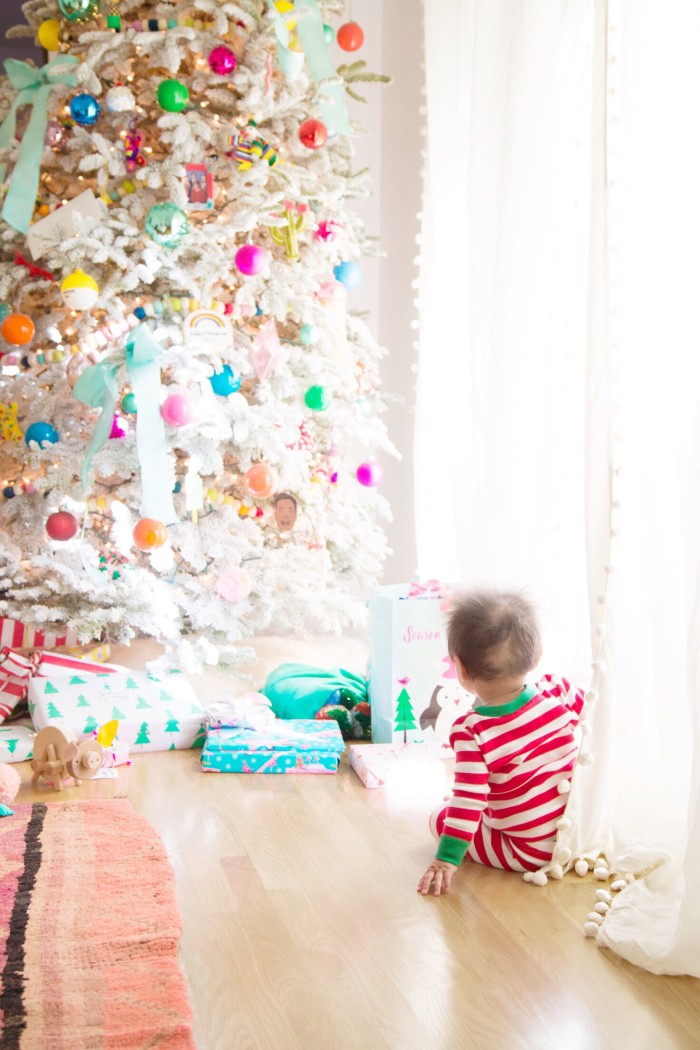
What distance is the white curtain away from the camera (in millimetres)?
1642

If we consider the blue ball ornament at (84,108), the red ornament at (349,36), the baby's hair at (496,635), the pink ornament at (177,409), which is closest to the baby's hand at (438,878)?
the baby's hair at (496,635)

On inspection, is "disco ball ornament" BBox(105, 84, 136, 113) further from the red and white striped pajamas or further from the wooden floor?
the red and white striped pajamas

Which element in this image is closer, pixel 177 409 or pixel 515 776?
pixel 515 776

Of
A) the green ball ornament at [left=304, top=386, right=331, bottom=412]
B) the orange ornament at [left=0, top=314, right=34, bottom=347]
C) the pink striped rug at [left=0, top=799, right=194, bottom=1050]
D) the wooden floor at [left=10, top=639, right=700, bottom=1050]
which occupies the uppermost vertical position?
the orange ornament at [left=0, top=314, right=34, bottom=347]

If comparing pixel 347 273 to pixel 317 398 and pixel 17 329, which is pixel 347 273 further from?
pixel 17 329

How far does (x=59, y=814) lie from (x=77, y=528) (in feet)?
3.23

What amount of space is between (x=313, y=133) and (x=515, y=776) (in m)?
1.81

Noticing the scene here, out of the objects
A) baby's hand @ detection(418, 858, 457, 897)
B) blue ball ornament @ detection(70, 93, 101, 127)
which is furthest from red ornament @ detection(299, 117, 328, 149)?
baby's hand @ detection(418, 858, 457, 897)

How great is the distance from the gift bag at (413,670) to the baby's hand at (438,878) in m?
0.65

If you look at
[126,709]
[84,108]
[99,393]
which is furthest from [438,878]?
[84,108]

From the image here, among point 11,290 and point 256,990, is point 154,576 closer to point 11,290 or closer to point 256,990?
point 11,290

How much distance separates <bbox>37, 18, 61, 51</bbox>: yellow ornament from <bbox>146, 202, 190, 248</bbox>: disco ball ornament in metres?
0.56

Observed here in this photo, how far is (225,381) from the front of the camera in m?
2.79

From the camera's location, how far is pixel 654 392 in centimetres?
172
